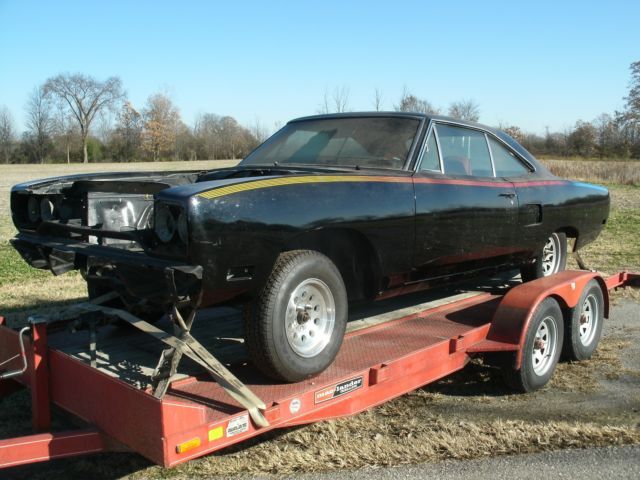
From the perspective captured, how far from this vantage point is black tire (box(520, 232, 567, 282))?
5625mm

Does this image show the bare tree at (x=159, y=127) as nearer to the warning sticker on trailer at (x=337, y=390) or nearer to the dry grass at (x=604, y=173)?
the dry grass at (x=604, y=173)

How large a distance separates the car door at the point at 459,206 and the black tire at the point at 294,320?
834 millimetres

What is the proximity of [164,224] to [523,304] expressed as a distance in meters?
2.52

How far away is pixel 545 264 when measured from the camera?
5.82m

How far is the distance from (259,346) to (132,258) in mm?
748

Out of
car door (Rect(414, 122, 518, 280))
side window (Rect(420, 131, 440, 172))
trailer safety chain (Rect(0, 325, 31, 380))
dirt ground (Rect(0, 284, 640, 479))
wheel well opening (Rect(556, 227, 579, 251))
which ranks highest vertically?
side window (Rect(420, 131, 440, 172))

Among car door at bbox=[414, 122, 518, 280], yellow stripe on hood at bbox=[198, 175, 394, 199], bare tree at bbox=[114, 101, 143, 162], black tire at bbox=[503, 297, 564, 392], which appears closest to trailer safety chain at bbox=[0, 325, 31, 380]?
yellow stripe on hood at bbox=[198, 175, 394, 199]

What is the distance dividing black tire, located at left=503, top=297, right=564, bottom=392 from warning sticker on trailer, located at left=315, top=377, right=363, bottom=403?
140cm

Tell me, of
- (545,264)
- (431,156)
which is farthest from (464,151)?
(545,264)

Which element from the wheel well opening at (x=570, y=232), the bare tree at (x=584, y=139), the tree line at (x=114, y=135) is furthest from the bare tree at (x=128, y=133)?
the wheel well opening at (x=570, y=232)

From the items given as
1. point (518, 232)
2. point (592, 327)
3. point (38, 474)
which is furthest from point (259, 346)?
point (592, 327)

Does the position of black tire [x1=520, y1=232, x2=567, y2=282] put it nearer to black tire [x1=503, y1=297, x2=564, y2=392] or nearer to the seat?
black tire [x1=503, y1=297, x2=564, y2=392]

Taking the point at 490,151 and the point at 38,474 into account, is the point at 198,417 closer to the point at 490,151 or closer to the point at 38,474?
the point at 38,474

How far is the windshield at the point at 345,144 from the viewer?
4.32 metres
